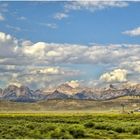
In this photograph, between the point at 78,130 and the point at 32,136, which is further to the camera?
the point at 78,130

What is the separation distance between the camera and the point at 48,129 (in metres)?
66.6

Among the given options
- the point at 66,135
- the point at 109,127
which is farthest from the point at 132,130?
the point at 66,135

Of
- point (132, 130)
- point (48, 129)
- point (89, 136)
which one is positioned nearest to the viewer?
point (89, 136)

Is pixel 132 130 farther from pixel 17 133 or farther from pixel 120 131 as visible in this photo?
pixel 17 133

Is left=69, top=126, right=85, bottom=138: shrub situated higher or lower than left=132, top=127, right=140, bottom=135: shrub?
higher

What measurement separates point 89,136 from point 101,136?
7.80ft

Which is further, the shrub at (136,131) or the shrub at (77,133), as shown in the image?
the shrub at (136,131)

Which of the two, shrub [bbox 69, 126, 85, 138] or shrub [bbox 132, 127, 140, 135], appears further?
shrub [bbox 132, 127, 140, 135]

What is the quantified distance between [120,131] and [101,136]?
1077cm

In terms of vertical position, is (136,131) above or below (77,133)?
below

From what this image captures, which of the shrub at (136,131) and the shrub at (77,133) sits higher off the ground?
Result: the shrub at (77,133)

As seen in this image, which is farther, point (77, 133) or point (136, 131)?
point (136, 131)

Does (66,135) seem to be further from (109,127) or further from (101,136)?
(109,127)

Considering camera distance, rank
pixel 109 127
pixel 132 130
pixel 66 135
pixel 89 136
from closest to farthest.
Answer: pixel 66 135, pixel 89 136, pixel 132 130, pixel 109 127
